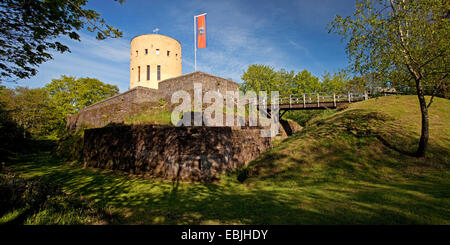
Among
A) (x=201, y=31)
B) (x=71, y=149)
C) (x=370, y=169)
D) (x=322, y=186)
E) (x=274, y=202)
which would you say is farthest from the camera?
(x=201, y=31)

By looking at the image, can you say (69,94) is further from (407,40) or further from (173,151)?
(407,40)

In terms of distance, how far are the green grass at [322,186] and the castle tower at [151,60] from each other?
15.1 m

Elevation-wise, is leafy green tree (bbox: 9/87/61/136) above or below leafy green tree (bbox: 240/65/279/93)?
below

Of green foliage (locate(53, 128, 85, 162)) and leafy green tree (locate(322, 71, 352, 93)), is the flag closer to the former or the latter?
green foliage (locate(53, 128, 85, 162))

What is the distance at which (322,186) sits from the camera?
7.42m

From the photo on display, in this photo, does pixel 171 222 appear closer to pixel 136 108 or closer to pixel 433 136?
pixel 136 108

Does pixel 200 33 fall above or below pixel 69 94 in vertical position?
above

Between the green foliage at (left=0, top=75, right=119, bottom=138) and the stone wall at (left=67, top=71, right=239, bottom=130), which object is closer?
the stone wall at (left=67, top=71, right=239, bottom=130)

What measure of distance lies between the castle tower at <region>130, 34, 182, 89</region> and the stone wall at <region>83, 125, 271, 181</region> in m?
15.1

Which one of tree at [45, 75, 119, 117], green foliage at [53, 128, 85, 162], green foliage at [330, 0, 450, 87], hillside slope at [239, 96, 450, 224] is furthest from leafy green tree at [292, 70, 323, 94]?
tree at [45, 75, 119, 117]

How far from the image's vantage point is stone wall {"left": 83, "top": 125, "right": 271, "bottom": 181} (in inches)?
363

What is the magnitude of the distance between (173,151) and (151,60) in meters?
20.0

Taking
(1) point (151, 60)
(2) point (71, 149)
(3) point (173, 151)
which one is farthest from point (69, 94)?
(3) point (173, 151)
